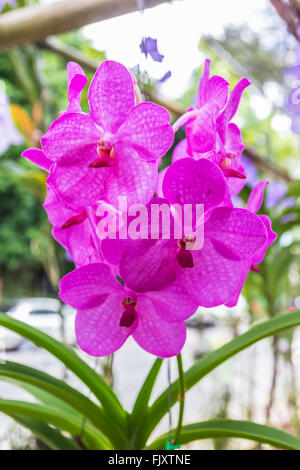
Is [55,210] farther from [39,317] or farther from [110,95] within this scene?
[39,317]

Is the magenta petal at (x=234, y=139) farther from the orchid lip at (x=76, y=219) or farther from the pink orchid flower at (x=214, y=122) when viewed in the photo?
the orchid lip at (x=76, y=219)

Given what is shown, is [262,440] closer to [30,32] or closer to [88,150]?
[88,150]

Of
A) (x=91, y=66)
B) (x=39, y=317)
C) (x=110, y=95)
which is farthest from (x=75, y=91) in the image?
(x=39, y=317)

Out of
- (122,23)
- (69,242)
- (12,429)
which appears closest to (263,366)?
(12,429)

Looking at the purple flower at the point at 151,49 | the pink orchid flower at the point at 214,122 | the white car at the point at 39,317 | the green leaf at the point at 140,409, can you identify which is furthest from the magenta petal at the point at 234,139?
the white car at the point at 39,317

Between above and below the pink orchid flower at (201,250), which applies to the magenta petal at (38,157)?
above

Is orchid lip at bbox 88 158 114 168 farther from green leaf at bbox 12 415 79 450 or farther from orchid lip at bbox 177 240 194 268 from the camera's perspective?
green leaf at bbox 12 415 79 450

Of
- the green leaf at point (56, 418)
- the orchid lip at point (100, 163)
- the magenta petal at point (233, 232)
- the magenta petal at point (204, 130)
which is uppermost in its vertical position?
the magenta petal at point (204, 130)
